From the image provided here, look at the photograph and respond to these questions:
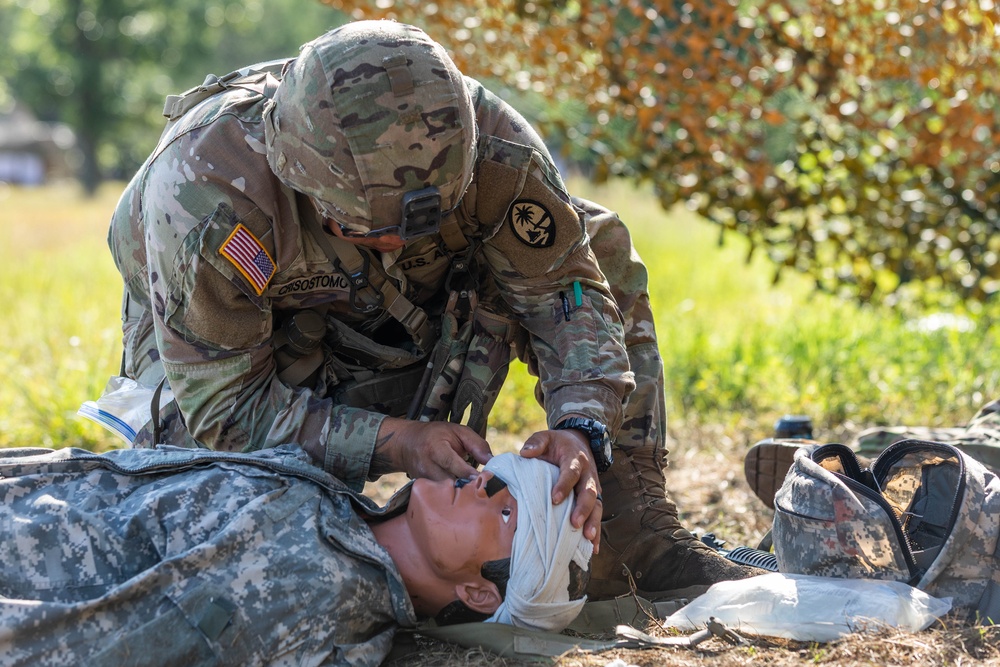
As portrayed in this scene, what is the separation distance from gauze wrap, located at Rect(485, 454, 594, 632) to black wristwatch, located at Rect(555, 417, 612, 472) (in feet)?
0.73

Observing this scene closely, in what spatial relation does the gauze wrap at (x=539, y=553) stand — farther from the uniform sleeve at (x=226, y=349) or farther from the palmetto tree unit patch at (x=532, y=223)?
the palmetto tree unit patch at (x=532, y=223)

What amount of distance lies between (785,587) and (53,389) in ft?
12.5

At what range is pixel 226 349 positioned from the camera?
8.79 ft

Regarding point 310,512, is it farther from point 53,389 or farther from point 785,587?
point 53,389

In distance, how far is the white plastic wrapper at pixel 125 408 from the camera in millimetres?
3100

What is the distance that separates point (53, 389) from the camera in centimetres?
501

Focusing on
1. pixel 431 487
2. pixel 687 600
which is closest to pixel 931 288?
pixel 687 600

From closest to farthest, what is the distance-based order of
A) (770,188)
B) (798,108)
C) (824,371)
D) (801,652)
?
(801,652)
(824,371)
(770,188)
(798,108)

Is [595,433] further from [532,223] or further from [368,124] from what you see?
[368,124]

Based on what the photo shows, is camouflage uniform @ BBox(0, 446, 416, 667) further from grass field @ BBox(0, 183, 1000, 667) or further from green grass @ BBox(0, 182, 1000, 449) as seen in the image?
green grass @ BBox(0, 182, 1000, 449)

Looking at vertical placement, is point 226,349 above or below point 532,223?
below

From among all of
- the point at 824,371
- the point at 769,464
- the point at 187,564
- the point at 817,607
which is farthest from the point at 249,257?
the point at 824,371

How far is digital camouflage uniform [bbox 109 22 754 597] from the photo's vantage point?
246cm

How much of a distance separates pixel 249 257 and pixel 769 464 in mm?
1815
